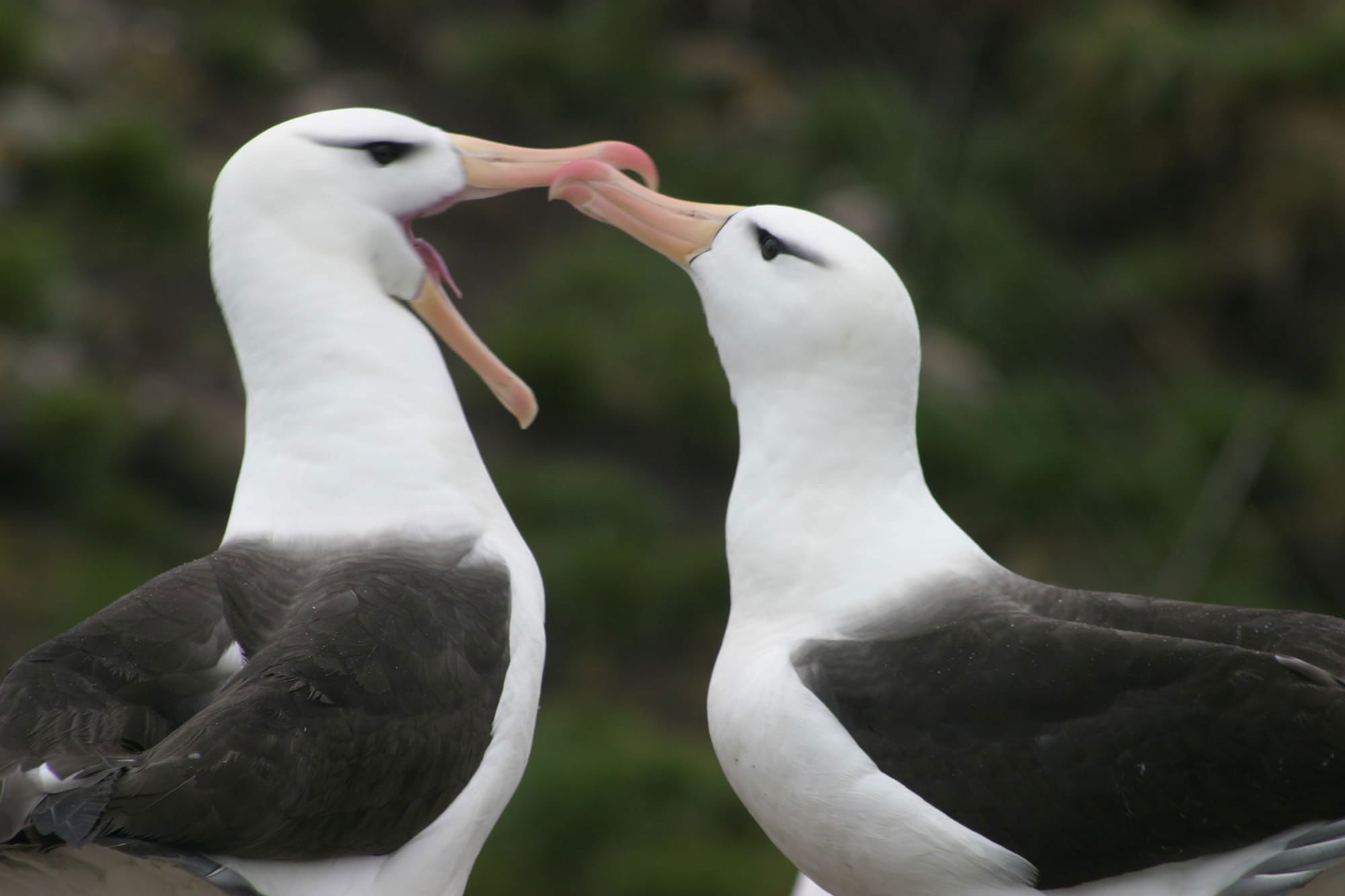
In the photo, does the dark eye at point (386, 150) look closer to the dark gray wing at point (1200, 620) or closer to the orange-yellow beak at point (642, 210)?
the orange-yellow beak at point (642, 210)

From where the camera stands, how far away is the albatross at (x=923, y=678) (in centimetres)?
296

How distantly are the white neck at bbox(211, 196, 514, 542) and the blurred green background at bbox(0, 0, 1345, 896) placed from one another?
112 inches

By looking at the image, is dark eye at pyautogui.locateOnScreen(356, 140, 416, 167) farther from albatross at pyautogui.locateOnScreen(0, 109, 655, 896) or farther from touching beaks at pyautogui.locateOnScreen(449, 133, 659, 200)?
touching beaks at pyautogui.locateOnScreen(449, 133, 659, 200)

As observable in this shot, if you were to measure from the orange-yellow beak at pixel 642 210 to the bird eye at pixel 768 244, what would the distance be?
155 millimetres

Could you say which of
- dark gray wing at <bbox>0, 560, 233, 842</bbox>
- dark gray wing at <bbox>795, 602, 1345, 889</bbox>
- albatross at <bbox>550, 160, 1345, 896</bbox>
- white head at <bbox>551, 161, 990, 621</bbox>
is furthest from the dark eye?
dark gray wing at <bbox>795, 602, 1345, 889</bbox>

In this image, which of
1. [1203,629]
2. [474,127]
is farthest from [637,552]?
[1203,629]

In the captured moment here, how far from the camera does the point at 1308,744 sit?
2902mm

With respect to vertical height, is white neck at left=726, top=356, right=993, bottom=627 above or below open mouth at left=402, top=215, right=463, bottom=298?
below

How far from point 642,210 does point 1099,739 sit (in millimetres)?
1658

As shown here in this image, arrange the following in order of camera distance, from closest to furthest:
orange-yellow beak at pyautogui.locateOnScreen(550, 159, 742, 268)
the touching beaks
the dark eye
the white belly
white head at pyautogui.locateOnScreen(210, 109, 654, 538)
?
the white belly < white head at pyautogui.locateOnScreen(210, 109, 654, 538) < orange-yellow beak at pyautogui.locateOnScreen(550, 159, 742, 268) < the dark eye < the touching beaks

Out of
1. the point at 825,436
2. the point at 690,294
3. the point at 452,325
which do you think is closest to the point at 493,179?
the point at 452,325

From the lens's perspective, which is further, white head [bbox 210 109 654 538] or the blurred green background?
the blurred green background

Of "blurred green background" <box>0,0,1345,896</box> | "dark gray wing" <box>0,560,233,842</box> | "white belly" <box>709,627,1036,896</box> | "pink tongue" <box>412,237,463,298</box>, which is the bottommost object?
"blurred green background" <box>0,0,1345,896</box>

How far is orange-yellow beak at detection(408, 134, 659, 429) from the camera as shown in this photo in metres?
4.12
